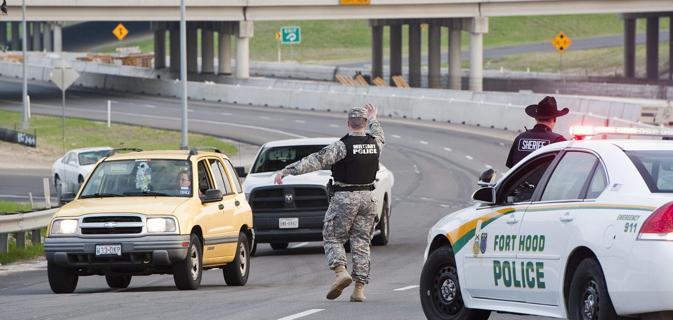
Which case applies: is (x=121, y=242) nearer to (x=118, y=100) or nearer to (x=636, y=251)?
(x=636, y=251)

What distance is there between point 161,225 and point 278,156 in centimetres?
728

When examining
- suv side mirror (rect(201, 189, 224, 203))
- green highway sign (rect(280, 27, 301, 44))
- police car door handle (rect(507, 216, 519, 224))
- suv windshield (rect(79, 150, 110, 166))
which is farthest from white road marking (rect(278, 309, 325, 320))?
green highway sign (rect(280, 27, 301, 44))

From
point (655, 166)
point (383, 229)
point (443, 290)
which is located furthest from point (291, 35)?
point (655, 166)

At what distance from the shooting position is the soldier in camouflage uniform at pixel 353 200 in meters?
15.4

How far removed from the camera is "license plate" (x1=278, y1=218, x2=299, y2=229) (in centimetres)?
Result: 2308

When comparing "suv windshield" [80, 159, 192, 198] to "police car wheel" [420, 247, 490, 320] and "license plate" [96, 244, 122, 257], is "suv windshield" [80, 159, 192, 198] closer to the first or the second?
"license plate" [96, 244, 122, 257]

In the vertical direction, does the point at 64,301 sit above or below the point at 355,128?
below

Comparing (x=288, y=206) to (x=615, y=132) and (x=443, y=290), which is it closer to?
(x=443, y=290)

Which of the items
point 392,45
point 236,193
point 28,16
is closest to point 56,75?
point 28,16

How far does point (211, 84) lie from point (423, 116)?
59.8 ft

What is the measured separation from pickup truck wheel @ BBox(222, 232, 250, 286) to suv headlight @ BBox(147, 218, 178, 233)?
1.52 meters

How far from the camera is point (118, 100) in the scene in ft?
273

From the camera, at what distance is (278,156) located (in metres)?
24.1

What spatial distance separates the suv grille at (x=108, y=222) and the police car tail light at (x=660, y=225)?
8.12 metres
